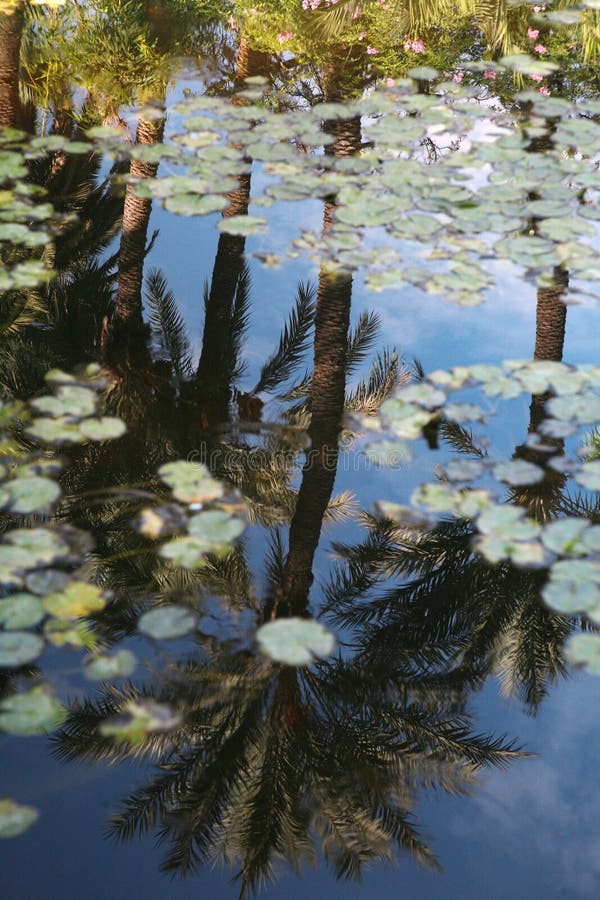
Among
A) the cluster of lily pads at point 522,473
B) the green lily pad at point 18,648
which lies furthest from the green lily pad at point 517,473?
the green lily pad at point 18,648

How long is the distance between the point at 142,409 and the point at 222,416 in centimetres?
27

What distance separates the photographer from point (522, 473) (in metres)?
2.47

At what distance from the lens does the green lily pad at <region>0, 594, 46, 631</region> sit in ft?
6.10

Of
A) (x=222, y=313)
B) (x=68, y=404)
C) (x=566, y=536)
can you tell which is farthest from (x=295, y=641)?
(x=222, y=313)

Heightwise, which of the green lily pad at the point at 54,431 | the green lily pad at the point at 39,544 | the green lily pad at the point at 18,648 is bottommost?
the green lily pad at the point at 18,648

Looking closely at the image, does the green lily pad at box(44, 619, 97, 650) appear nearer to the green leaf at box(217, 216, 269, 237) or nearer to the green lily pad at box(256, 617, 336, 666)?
the green lily pad at box(256, 617, 336, 666)

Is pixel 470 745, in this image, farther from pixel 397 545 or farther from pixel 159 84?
pixel 159 84

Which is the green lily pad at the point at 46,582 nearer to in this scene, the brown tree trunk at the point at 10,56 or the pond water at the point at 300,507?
the pond water at the point at 300,507

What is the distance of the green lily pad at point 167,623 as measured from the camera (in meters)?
1.98

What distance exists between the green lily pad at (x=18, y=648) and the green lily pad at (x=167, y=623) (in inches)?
9.6

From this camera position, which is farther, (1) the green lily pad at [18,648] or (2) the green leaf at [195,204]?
(2) the green leaf at [195,204]

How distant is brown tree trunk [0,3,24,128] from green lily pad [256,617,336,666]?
431 cm

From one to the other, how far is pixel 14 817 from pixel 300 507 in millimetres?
1134

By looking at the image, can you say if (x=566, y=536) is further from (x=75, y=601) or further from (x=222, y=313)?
(x=222, y=313)
